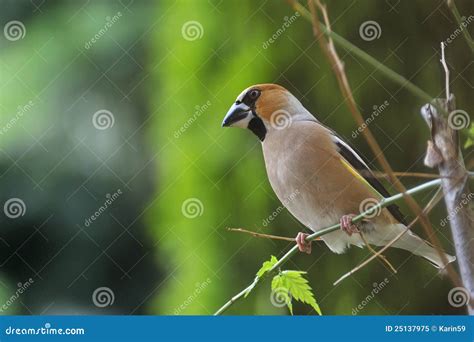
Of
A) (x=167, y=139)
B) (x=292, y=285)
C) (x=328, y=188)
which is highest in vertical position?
(x=167, y=139)

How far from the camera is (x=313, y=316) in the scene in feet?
5.81

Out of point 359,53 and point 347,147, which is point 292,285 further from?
point 359,53

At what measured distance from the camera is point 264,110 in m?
1.72

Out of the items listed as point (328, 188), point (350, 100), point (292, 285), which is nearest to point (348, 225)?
point (328, 188)

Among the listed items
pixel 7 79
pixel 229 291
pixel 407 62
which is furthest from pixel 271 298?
pixel 7 79

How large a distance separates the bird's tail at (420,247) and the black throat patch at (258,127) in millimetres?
384

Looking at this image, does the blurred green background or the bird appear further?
the blurred green background

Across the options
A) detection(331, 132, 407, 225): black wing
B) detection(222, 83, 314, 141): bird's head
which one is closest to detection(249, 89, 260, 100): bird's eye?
detection(222, 83, 314, 141): bird's head

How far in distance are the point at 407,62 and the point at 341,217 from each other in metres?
0.45

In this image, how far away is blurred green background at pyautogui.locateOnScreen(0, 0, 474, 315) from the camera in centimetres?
181

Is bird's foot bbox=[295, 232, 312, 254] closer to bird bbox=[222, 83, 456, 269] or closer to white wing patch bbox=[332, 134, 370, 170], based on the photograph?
bird bbox=[222, 83, 456, 269]

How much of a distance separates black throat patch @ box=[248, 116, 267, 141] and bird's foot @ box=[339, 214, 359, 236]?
271 mm

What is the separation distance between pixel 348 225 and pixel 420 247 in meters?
0.17

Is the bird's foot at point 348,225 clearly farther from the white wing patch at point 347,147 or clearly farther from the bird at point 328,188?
the white wing patch at point 347,147
